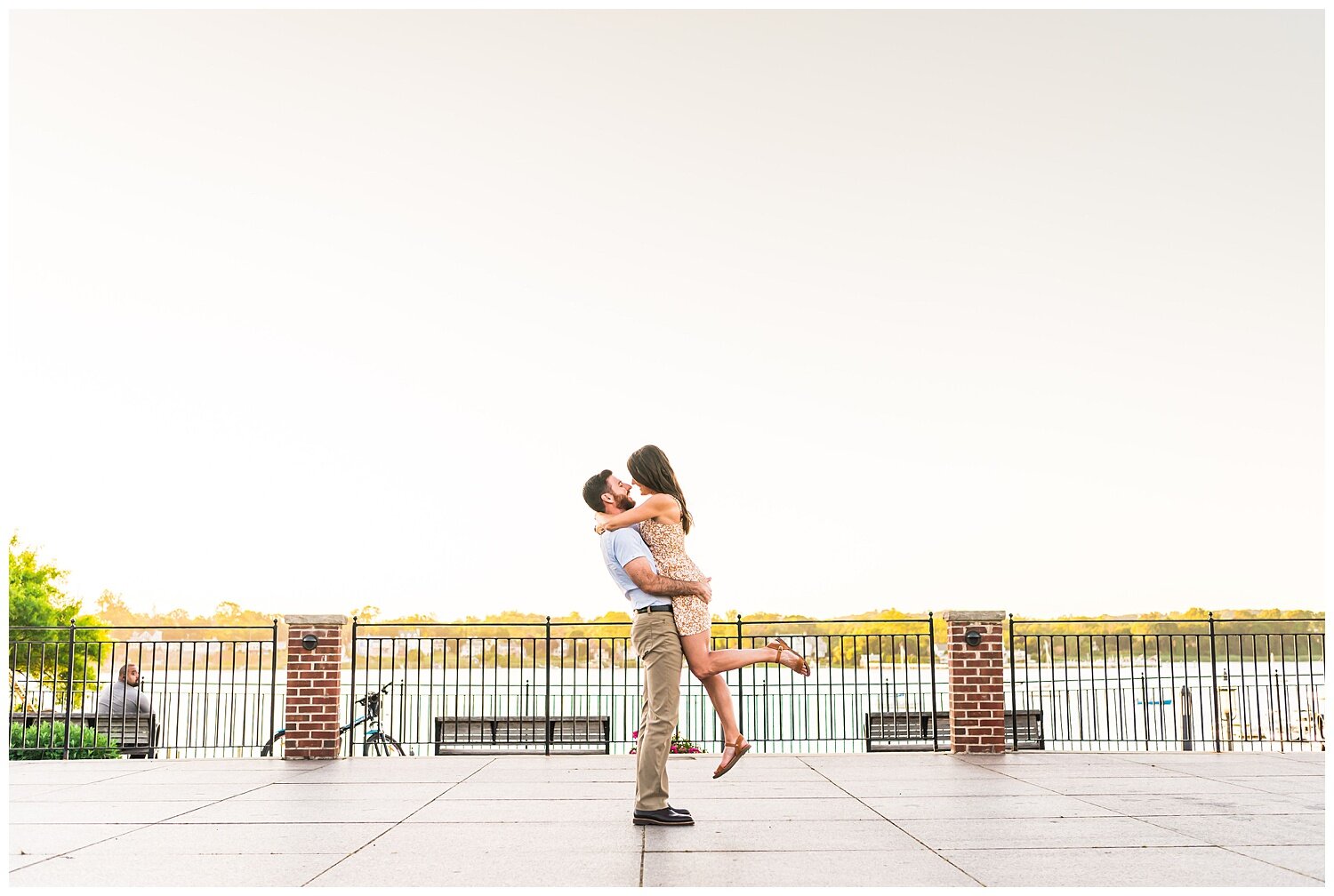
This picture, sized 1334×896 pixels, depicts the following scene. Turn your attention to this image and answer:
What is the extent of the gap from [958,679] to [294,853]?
6808 mm

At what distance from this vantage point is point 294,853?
4957 millimetres

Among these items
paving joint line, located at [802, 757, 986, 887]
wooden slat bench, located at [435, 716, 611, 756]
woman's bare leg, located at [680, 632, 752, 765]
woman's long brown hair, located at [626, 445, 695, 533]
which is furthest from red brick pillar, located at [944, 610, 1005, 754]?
woman's long brown hair, located at [626, 445, 695, 533]

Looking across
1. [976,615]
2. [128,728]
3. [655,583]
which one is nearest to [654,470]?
[655,583]

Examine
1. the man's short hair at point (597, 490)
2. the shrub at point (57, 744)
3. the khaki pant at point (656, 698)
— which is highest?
the man's short hair at point (597, 490)

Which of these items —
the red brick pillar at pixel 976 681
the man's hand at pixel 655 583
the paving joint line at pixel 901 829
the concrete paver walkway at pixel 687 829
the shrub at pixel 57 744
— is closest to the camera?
the paving joint line at pixel 901 829

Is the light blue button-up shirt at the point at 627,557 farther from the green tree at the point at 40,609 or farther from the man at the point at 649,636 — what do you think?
the green tree at the point at 40,609

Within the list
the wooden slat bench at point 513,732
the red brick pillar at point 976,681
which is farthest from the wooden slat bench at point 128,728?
the red brick pillar at point 976,681

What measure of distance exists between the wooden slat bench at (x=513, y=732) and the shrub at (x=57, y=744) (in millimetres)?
3738

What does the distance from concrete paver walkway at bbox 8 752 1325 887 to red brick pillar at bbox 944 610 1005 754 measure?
85 centimetres

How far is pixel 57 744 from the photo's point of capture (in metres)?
13.3

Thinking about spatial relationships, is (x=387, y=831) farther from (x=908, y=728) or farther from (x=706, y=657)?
(x=908, y=728)

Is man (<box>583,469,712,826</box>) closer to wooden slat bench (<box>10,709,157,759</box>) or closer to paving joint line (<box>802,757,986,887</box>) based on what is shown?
paving joint line (<box>802,757,986,887</box>)

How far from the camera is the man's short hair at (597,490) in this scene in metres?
5.64

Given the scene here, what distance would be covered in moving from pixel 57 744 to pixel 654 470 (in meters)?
11.2
